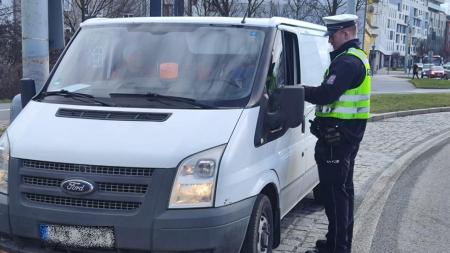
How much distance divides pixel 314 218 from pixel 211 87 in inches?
105

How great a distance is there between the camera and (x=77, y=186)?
11.5ft

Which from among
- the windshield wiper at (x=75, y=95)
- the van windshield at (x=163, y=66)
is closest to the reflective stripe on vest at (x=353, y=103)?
the van windshield at (x=163, y=66)

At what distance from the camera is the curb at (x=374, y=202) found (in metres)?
5.50

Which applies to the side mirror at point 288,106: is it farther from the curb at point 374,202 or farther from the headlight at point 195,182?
the curb at point 374,202

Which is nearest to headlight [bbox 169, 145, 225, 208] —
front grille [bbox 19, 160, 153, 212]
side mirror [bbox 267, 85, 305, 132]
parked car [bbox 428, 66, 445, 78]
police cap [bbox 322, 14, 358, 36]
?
front grille [bbox 19, 160, 153, 212]

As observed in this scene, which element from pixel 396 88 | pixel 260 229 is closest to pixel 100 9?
pixel 396 88

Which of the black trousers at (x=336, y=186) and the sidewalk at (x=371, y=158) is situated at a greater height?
the black trousers at (x=336, y=186)

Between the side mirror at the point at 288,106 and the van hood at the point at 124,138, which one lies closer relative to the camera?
the van hood at the point at 124,138

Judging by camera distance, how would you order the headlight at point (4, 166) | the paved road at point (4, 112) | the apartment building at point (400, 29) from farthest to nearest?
the apartment building at point (400, 29) < the paved road at point (4, 112) < the headlight at point (4, 166)

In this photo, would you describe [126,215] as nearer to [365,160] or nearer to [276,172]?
[276,172]

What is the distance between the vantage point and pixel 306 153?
5586mm

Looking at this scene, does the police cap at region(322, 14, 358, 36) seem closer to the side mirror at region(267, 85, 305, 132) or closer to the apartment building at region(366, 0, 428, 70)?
the side mirror at region(267, 85, 305, 132)

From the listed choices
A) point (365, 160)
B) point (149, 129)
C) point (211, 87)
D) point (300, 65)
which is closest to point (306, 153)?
point (300, 65)

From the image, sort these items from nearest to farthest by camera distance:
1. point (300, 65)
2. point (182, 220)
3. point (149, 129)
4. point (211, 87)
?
point (182, 220)
point (149, 129)
point (211, 87)
point (300, 65)
